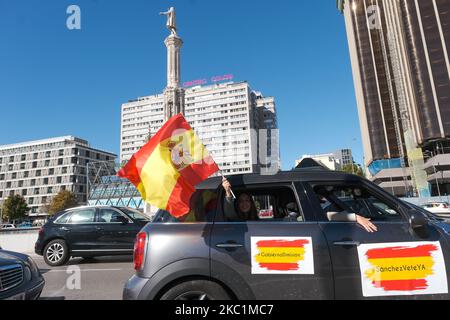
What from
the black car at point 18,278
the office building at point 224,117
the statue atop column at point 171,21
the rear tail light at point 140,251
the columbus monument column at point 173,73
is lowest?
the black car at point 18,278

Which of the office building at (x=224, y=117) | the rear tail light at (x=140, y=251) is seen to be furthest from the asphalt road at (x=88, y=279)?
the office building at (x=224, y=117)

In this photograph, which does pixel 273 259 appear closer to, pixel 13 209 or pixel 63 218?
pixel 63 218

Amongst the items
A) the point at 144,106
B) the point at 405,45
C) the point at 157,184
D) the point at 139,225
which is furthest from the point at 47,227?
the point at 144,106

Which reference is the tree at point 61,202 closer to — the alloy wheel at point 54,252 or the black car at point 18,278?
the alloy wheel at point 54,252

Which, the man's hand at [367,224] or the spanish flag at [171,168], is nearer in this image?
the man's hand at [367,224]

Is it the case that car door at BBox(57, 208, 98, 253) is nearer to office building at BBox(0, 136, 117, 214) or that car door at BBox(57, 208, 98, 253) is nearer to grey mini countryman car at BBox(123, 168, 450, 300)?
grey mini countryman car at BBox(123, 168, 450, 300)

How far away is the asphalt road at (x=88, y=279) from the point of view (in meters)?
6.04

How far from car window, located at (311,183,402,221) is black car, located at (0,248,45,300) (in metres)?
3.99

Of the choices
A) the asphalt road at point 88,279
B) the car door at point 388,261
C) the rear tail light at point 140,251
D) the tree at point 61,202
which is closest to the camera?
the car door at point 388,261

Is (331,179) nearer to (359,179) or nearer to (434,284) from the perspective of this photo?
(359,179)

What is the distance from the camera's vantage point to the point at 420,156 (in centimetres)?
5800

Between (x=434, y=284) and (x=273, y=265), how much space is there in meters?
1.51

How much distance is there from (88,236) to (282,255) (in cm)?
810

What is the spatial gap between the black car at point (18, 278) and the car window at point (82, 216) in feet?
16.5
